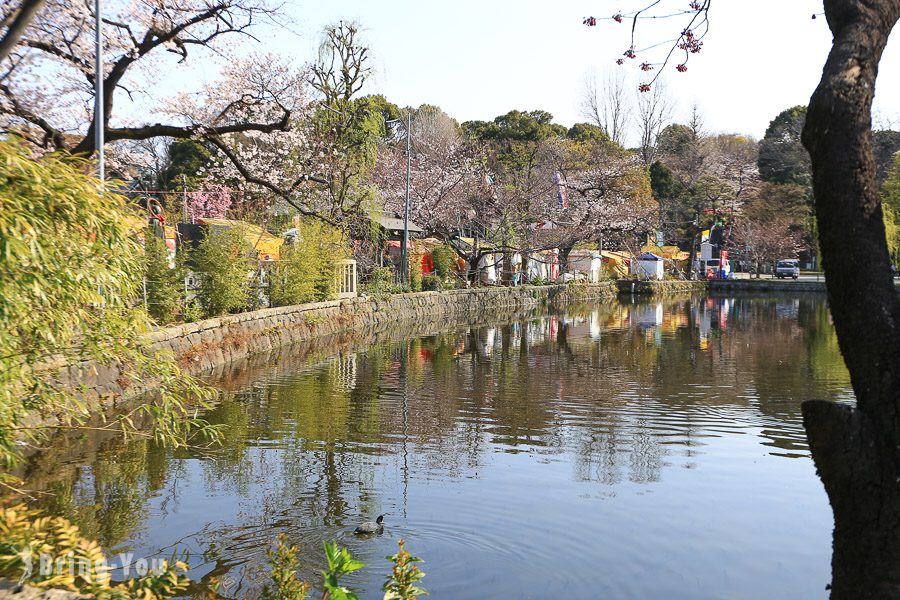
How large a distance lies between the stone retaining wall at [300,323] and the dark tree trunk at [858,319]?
432cm

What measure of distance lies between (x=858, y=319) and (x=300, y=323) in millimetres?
18789

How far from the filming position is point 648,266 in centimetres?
5388

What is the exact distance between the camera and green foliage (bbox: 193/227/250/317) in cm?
1795

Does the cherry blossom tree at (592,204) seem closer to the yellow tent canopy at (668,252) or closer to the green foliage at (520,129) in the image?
the green foliage at (520,129)

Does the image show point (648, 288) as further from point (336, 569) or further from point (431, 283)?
point (336, 569)

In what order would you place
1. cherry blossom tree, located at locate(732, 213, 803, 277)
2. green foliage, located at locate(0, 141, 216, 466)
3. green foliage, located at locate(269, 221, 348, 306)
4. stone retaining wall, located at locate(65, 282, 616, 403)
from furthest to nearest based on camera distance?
cherry blossom tree, located at locate(732, 213, 803, 277)
green foliage, located at locate(269, 221, 348, 306)
stone retaining wall, located at locate(65, 282, 616, 403)
green foliage, located at locate(0, 141, 216, 466)

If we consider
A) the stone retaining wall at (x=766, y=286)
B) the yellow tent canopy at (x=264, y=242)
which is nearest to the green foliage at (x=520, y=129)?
the stone retaining wall at (x=766, y=286)

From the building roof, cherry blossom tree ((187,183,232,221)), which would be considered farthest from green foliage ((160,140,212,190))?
the building roof

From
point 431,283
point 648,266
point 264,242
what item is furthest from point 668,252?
point 264,242

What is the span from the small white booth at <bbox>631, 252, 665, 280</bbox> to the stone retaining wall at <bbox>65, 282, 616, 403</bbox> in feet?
40.4

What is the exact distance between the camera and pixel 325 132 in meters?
29.3

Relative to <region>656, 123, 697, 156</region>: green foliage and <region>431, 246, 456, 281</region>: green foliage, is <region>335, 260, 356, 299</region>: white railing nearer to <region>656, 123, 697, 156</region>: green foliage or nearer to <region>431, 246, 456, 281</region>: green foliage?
<region>431, 246, 456, 281</region>: green foliage

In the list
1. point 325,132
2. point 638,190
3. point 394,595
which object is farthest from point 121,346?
point 638,190

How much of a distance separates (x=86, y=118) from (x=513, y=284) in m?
26.4
